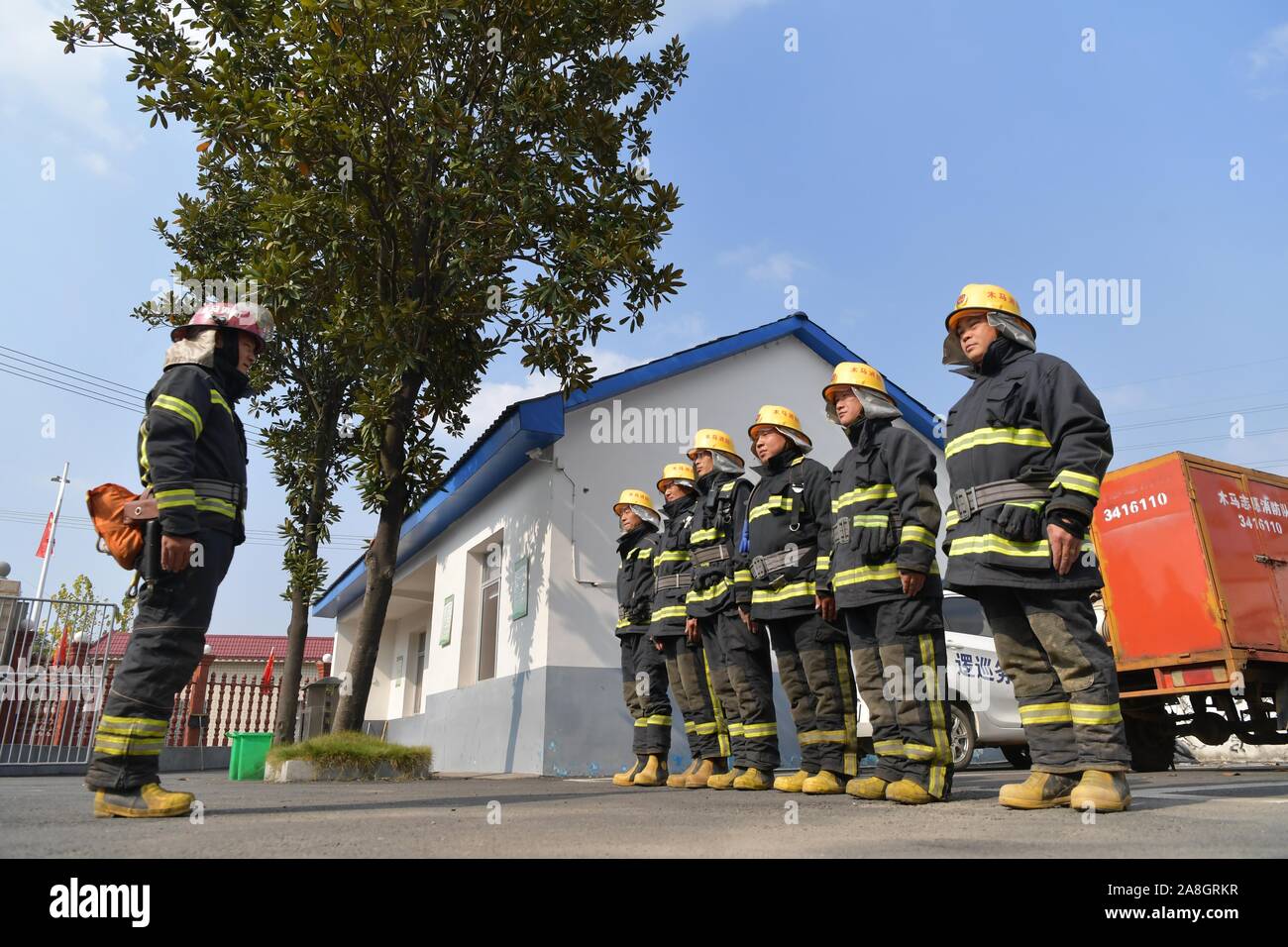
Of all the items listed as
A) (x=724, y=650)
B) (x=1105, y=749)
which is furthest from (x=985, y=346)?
→ (x=724, y=650)

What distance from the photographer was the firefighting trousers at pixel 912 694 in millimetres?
4797

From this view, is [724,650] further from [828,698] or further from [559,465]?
[559,465]

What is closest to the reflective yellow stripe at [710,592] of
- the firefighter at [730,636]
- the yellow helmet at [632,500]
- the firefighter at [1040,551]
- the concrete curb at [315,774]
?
the firefighter at [730,636]

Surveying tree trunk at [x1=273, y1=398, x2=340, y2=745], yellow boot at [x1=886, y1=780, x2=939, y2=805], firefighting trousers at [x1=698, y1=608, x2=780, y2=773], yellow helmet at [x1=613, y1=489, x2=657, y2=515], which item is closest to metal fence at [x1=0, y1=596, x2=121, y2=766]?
tree trunk at [x1=273, y1=398, x2=340, y2=745]

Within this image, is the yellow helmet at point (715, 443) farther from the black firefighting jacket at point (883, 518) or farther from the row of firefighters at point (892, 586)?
the black firefighting jacket at point (883, 518)

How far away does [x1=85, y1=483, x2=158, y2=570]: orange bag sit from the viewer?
4332mm

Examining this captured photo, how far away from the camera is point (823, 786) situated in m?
5.64

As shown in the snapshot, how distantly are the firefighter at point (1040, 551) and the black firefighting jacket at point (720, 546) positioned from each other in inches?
90.4

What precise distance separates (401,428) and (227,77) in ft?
12.0

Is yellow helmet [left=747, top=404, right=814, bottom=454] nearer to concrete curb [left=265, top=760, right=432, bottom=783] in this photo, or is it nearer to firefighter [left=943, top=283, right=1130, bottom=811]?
firefighter [left=943, top=283, right=1130, bottom=811]

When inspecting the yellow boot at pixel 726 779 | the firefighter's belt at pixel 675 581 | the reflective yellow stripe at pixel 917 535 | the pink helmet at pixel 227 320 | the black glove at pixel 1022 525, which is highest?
the pink helmet at pixel 227 320

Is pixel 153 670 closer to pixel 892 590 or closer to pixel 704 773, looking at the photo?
pixel 892 590

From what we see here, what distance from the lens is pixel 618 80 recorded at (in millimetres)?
9945

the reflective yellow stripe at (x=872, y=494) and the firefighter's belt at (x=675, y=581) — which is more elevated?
the reflective yellow stripe at (x=872, y=494)
